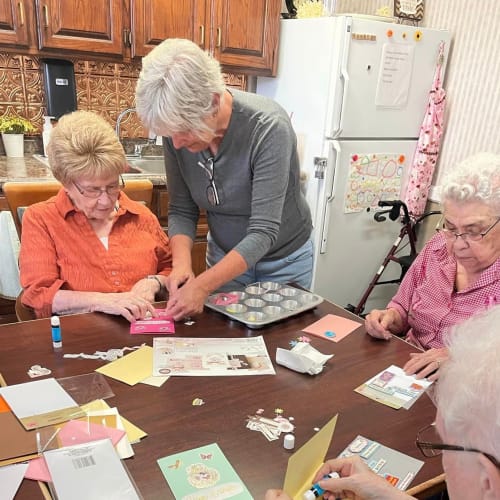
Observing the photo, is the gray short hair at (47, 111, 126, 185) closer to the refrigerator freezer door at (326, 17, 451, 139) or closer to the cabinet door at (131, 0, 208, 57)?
the cabinet door at (131, 0, 208, 57)

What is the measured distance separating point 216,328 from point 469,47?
8.42ft

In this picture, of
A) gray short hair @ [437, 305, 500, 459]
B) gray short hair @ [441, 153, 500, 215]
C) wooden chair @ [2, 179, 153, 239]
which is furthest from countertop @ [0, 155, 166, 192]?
gray short hair @ [437, 305, 500, 459]

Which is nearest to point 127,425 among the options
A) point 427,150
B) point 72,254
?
point 72,254

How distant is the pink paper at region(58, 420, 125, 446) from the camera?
0.97 meters

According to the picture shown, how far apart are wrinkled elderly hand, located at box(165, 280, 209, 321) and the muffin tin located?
0.08 metres

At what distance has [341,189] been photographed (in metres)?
2.95

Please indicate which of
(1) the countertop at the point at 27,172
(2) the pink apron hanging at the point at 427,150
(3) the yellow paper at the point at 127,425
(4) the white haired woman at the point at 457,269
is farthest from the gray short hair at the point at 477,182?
(2) the pink apron hanging at the point at 427,150

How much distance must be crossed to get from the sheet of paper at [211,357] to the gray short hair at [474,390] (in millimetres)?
558

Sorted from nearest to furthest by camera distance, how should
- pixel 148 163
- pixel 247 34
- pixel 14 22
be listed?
pixel 14 22, pixel 247 34, pixel 148 163

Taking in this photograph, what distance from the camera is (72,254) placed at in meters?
1.59

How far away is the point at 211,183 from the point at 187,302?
0.45 metres

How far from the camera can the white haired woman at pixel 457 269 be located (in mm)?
1400

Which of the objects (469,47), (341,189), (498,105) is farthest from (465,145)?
(341,189)

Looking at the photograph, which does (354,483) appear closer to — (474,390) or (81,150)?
(474,390)
